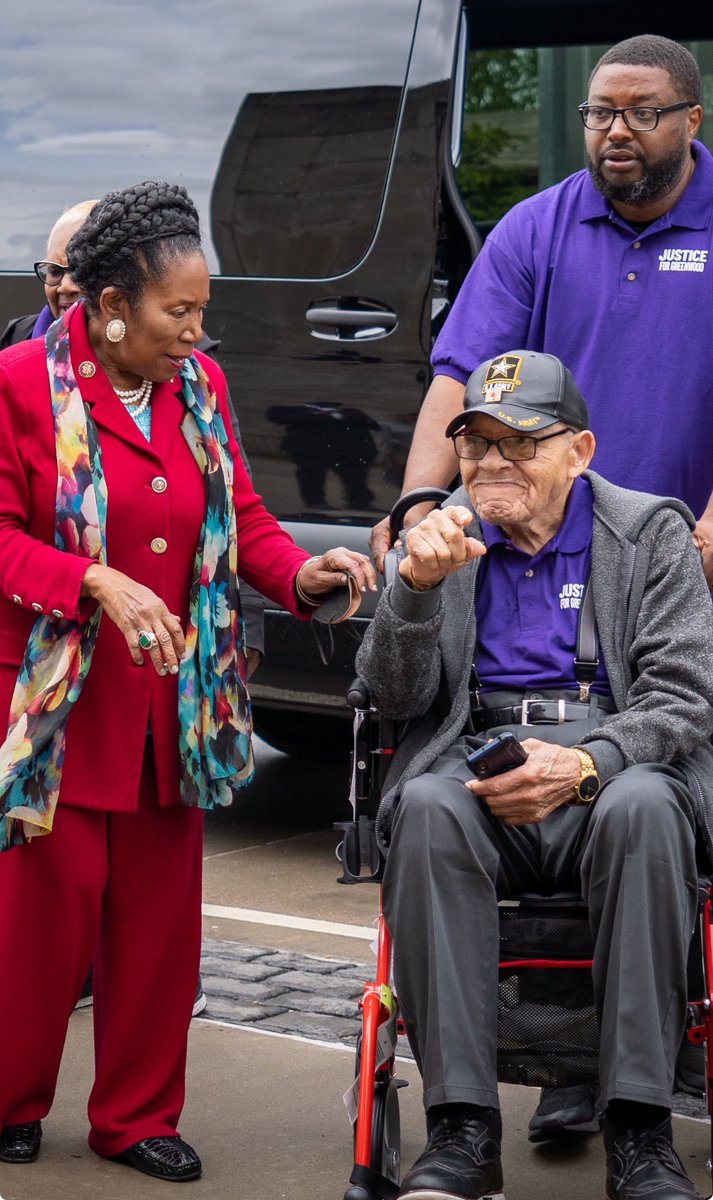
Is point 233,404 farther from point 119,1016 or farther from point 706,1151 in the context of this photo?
point 706,1151

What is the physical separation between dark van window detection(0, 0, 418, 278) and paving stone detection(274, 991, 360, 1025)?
1.97 metres

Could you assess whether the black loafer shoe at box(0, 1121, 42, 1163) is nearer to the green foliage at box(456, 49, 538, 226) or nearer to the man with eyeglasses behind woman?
the man with eyeglasses behind woman

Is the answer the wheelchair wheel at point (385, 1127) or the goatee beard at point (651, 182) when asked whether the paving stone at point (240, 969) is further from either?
the goatee beard at point (651, 182)

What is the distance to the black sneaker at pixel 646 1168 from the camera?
115 inches

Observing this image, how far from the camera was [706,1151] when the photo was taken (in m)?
3.45

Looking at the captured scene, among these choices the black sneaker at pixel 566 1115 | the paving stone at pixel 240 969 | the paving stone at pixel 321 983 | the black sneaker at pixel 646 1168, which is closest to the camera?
the black sneaker at pixel 646 1168

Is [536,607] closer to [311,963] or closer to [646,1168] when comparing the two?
[646,1168]

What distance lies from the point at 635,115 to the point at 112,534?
4.67 ft

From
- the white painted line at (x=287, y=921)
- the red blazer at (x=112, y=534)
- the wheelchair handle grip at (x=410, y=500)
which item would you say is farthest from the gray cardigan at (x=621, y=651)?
the white painted line at (x=287, y=921)

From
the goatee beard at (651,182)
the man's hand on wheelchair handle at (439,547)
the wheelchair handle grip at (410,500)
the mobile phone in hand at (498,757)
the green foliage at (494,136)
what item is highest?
the green foliage at (494,136)

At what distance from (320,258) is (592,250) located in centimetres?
131

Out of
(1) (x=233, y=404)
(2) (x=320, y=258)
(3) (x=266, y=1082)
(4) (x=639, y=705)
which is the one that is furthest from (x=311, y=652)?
(4) (x=639, y=705)

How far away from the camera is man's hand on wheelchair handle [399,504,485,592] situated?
3.07 meters

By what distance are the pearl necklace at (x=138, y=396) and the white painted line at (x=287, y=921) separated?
1.88m
